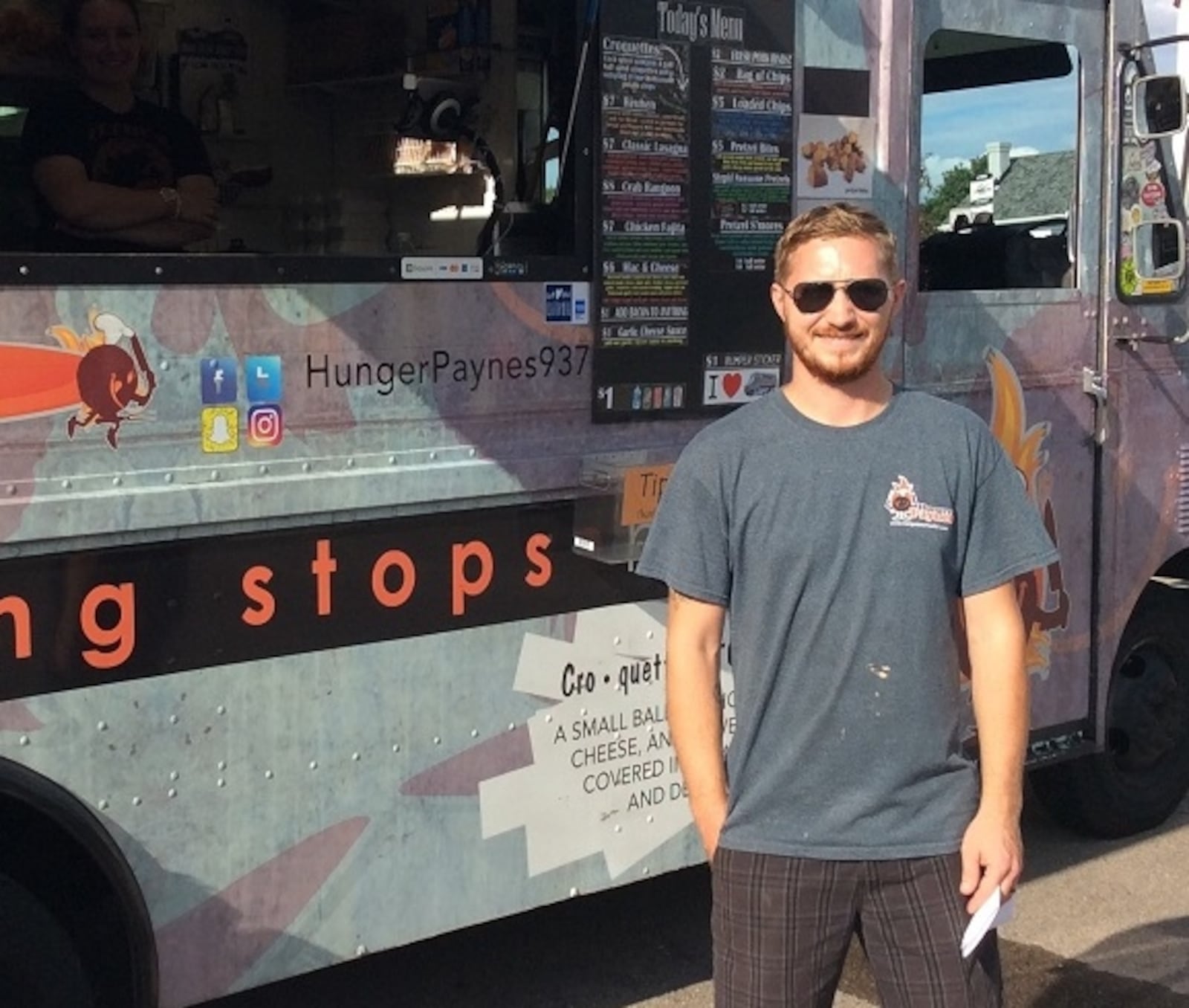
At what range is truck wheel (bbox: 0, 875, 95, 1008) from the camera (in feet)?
10.1

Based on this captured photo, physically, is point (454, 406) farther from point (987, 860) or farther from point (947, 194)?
point (947, 194)

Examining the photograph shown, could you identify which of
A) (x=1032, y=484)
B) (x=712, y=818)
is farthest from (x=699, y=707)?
(x=1032, y=484)

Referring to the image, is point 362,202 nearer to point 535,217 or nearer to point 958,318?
point 535,217

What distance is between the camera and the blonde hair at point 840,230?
2.60 m

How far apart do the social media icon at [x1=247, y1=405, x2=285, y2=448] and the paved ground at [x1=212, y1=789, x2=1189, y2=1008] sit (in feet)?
5.50

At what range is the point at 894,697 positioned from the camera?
8.52 ft

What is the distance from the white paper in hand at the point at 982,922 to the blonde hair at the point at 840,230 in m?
0.91

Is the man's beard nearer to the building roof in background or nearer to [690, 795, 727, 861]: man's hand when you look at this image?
[690, 795, 727, 861]: man's hand

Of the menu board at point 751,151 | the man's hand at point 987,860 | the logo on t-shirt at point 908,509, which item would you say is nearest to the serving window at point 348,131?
the menu board at point 751,151

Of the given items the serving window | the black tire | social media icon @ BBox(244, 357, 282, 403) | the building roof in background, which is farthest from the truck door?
social media icon @ BBox(244, 357, 282, 403)

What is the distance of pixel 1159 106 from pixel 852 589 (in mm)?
2927

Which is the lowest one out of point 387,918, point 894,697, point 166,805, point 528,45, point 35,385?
point 387,918

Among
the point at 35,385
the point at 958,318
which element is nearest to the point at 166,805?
the point at 35,385

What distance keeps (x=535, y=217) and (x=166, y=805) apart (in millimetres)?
1479
